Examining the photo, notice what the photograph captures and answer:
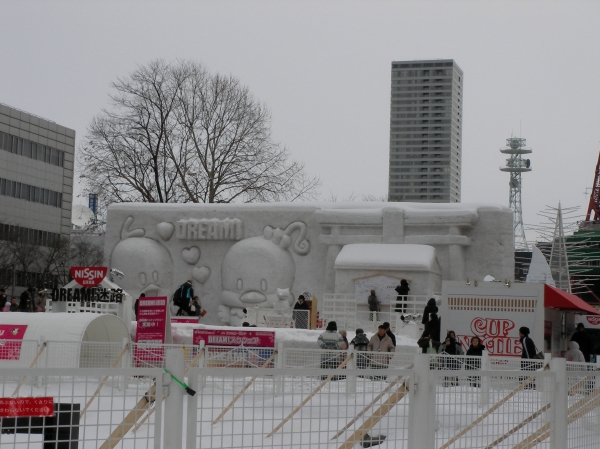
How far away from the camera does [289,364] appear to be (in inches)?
719

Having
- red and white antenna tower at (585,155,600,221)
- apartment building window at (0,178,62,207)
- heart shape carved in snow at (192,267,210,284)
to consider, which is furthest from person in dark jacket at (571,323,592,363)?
red and white antenna tower at (585,155,600,221)

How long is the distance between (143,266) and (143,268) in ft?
0.23

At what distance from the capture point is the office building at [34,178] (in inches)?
2360

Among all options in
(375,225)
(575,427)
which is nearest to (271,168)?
(375,225)

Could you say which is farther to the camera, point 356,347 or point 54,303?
point 54,303

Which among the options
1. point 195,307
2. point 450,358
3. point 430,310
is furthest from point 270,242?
point 450,358

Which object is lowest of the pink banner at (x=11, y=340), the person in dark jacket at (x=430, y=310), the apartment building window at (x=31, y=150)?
the pink banner at (x=11, y=340)

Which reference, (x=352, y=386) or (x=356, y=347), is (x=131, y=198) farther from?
(x=352, y=386)

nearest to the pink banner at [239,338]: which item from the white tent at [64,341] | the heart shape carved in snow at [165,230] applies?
the white tent at [64,341]

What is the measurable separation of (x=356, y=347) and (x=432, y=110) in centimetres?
18337

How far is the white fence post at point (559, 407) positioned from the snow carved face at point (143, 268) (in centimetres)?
2750

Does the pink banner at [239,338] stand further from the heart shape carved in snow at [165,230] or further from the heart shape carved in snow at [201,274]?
the heart shape carved in snow at [165,230]

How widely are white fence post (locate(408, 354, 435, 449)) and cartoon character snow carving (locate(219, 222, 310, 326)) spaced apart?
87.3 ft

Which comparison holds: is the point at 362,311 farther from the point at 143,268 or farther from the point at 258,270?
the point at 143,268
